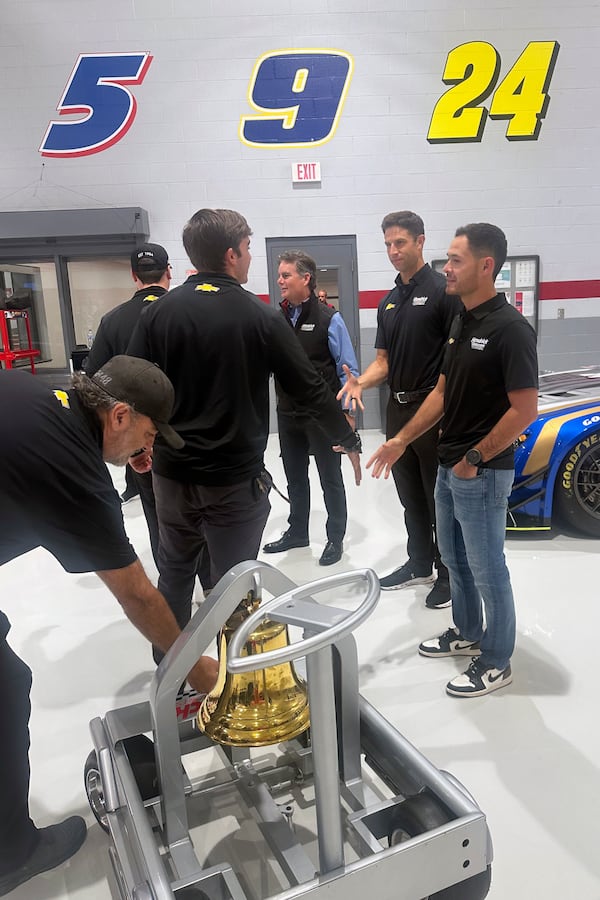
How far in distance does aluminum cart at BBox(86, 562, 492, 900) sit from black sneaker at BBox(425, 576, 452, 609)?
49.7 inches

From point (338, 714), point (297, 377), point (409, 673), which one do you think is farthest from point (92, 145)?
point (338, 714)

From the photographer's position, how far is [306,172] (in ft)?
24.4

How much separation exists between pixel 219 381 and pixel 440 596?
5.58ft

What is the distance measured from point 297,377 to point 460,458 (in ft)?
2.18

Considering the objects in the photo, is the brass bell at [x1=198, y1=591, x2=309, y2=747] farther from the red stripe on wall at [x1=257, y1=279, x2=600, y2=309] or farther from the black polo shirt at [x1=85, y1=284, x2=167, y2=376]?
the red stripe on wall at [x1=257, y1=279, x2=600, y2=309]

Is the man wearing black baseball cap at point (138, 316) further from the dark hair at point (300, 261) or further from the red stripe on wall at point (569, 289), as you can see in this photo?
the red stripe on wall at point (569, 289)

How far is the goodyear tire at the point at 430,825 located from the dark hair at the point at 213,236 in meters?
1.72

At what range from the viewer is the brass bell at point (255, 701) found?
55.1 inches

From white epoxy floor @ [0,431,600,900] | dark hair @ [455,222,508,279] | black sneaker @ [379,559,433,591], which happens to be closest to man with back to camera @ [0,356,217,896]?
white epoxy floor @ [0,431,600,900]

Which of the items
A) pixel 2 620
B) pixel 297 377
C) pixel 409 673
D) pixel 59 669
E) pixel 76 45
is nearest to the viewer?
pixel 2 620

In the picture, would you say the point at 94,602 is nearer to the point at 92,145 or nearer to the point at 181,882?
the point at 181,882

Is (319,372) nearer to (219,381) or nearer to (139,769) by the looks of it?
(219,381)

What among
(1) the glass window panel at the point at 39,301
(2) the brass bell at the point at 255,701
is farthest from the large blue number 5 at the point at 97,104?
(2) the brass bell at the point at 255,701

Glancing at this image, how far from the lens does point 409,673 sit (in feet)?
8.91
